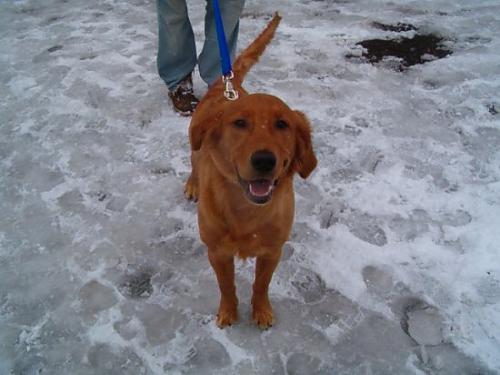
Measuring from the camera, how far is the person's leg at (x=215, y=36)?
10.2 feet

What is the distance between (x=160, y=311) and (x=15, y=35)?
4.14 metres

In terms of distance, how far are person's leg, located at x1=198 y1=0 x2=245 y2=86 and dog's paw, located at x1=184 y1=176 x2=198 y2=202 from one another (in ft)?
3.89

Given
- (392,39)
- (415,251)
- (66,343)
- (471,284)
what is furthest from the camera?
(392,39)

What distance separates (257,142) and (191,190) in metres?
1.22

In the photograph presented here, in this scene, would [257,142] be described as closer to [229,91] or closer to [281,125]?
[281,125]

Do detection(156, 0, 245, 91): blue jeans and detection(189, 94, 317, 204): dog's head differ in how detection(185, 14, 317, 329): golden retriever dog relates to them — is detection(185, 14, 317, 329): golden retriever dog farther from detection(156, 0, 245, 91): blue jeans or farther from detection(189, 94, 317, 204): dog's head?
detection(156, 0, 245, 91): blue jeans

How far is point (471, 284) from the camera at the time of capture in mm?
2184

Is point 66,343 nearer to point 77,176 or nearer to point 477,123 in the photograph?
point 77,176

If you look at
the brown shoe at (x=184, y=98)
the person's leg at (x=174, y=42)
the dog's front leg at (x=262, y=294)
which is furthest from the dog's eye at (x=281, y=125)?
the person's leg at (x=174, y=42)

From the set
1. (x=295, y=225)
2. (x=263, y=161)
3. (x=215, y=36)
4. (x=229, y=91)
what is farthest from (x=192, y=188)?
(x=215, y=36)

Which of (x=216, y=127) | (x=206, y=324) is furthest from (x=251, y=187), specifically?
(x=206, y=324)

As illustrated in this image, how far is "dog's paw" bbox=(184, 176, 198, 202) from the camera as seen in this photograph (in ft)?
8.71

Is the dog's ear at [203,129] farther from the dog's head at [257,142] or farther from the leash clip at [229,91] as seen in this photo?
the leash clip at [229,91]

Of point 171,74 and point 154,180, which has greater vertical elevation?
point 171,74
